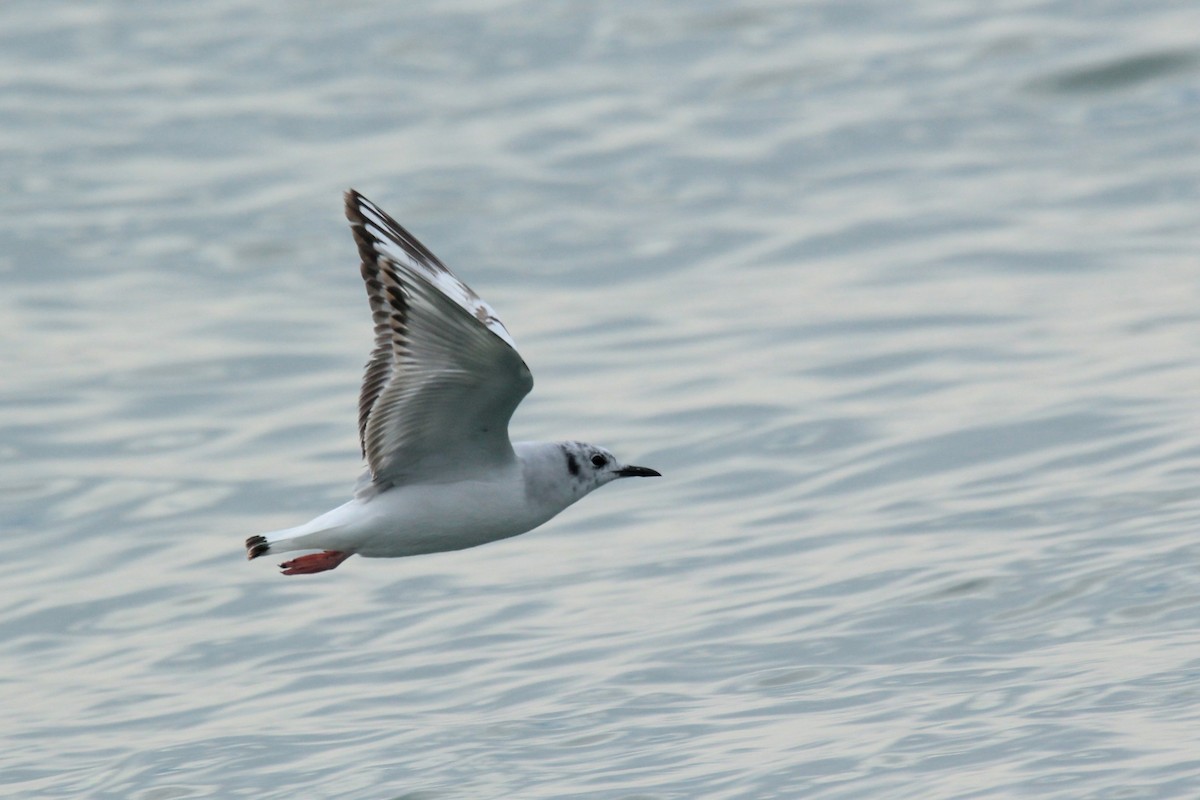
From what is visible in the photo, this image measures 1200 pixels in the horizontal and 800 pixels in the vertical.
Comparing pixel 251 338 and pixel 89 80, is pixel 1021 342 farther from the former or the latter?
pixel 89 80

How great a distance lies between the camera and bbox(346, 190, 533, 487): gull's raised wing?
28.6 ft

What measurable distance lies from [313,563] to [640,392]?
6322 millimetres

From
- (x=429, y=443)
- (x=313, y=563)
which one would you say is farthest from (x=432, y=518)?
(x=313, y=563)

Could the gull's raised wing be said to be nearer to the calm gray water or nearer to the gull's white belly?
the gull's white belly

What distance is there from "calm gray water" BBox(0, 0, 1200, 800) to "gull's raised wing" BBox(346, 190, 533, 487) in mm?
1929

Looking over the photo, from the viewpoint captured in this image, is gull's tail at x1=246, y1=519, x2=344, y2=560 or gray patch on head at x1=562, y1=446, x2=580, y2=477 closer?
gull's tail at x1=246, y1=519, x2=344, y2=560

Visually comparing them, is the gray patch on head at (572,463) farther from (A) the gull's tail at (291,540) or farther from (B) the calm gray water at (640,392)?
(B) the calm gray water at (640,392)

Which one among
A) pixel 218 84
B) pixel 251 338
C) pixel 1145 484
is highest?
pixel 218 84

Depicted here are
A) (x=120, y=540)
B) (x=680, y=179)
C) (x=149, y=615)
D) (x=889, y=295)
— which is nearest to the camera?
(x=149, y=615)

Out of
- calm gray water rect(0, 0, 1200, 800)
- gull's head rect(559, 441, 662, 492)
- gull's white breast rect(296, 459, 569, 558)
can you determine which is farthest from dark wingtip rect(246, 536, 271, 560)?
calm gray water rect(0, 0, 1200, 800)

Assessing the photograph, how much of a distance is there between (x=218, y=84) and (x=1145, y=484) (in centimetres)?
1506

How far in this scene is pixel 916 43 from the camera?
26.2 m

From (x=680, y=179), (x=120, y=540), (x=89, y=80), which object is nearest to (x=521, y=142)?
(x=680, y=179)

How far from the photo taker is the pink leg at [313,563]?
1005 cm
